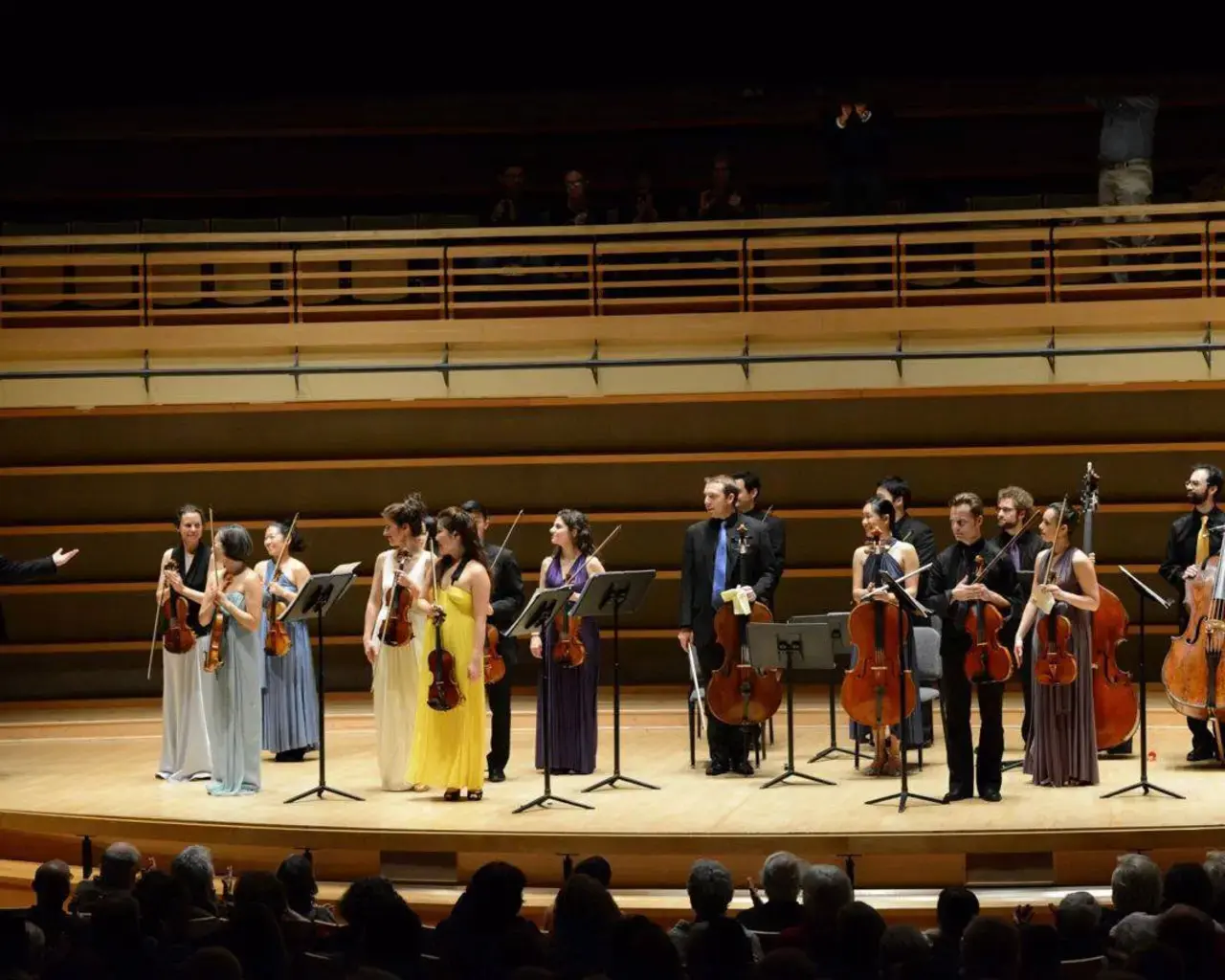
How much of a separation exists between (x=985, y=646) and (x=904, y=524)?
58.0 inches

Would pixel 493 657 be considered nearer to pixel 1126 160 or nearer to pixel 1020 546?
pixel 1020 546

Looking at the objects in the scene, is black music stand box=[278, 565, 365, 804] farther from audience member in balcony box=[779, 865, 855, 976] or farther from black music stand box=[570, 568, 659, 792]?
audience member in balcony box=[779, 865, 855, 976]

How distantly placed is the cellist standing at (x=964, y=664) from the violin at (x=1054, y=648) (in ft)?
0.66

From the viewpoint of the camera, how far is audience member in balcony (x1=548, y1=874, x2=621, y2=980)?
3.47 m

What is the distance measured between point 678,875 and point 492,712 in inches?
61.0

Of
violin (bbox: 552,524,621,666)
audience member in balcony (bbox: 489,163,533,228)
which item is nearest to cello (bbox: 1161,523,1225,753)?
violin (bbox: 552,524,621,666)

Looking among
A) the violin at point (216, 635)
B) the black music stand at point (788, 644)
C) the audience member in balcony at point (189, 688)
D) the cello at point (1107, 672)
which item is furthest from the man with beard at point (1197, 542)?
the audience member in balcony at point (189, 688)

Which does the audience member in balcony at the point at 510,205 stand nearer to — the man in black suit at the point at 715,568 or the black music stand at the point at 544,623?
the man in black suit at the point at 715,568

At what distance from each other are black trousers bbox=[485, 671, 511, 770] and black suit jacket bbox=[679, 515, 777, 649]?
2.79 ft

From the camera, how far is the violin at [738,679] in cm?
702

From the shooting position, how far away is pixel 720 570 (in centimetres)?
727

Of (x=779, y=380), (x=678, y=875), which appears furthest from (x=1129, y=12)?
(x=779, y=380)

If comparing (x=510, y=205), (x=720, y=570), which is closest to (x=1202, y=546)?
(x=720, y=570)

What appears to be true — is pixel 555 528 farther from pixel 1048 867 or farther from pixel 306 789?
pixel 1048 867
